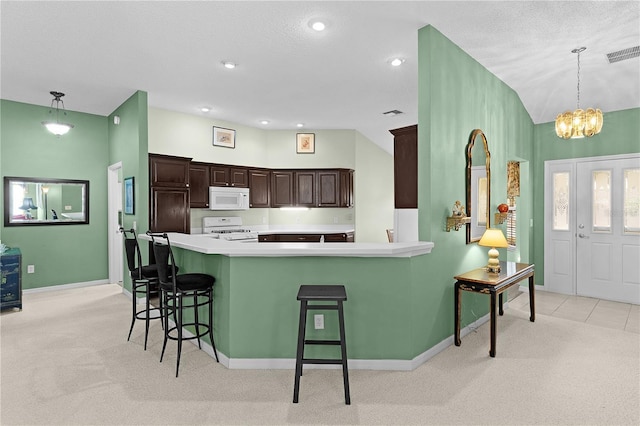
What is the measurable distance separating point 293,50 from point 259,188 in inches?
137

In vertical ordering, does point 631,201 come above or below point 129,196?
below

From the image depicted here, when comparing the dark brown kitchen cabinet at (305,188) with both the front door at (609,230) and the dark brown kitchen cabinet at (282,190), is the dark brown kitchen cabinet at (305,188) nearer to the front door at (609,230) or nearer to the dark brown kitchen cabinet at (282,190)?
the dark brown kitchen cabinet at (282,190)

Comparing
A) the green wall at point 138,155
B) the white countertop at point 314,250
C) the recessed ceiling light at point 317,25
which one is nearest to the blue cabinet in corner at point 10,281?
the green wall at point 138,155

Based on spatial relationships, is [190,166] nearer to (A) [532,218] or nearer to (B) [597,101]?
(A) [532,218]

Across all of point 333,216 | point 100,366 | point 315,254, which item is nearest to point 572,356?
point 315,254

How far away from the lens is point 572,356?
3066 millimetres

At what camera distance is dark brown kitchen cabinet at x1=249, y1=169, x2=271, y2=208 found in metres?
6.57

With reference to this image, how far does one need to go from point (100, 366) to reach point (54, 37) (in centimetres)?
289

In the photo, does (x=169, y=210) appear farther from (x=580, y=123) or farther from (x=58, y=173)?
(x=580, y=123)

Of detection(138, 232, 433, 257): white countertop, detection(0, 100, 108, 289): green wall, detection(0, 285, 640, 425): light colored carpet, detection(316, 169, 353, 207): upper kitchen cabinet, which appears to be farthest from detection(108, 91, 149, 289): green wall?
detection(316, 169, 353, 207): upper kitchen cabinet

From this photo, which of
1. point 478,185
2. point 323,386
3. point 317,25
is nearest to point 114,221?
point 317,25

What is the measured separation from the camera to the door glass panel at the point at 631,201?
15.3 ft

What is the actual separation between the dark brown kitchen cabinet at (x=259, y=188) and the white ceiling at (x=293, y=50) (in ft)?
5.08

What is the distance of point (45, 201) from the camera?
17.5 feet
